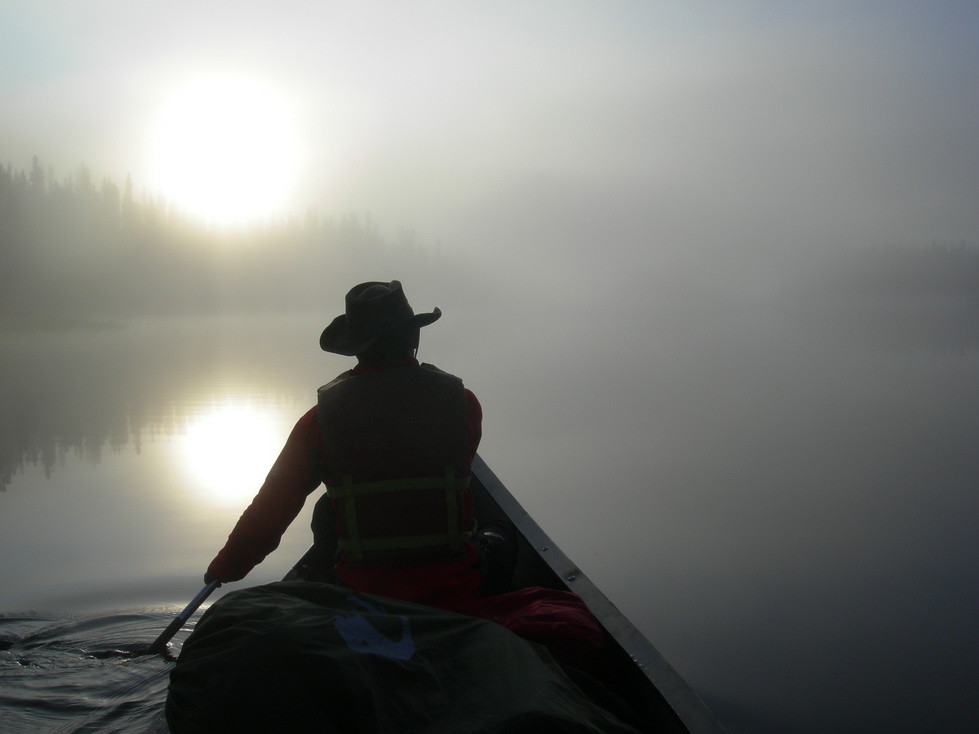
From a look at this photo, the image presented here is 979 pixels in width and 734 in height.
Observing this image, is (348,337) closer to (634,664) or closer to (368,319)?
(368,319)

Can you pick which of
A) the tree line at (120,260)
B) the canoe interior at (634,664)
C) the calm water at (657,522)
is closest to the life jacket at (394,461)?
the canoe interior at (634,664)

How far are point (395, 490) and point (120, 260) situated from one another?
3270 inches

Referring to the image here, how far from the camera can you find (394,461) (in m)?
2.60

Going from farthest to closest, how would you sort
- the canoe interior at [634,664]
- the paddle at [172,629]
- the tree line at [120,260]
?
the tree line at [120,260]
the paddle at [172,629]
the canoe interior at [634,664]

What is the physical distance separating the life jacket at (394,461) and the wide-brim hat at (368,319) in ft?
0.40

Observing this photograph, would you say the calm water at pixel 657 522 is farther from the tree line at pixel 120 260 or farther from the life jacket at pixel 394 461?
the tree line at pixel 120 260

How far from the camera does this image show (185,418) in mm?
11641

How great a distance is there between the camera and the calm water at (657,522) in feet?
12.4

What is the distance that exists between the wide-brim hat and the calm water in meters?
1.24

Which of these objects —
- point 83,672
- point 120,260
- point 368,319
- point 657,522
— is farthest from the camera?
point 120,260

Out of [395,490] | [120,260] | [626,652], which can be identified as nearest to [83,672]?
[395,490]

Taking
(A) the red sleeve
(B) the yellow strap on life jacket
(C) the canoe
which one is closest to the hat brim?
(A) the red sleeve

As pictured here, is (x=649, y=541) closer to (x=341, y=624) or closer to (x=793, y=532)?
(x=793, y=532)

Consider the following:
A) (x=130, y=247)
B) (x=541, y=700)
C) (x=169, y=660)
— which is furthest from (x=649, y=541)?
(x=130, y=247)
